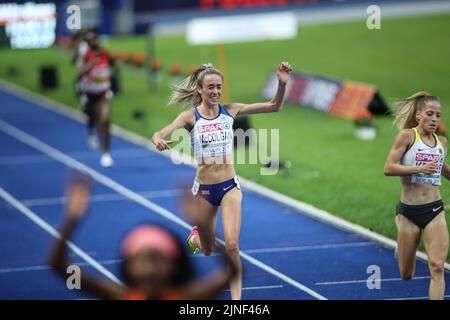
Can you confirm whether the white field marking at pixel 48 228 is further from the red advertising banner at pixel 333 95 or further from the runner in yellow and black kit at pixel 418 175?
the red advertising banner at pixel 333 95

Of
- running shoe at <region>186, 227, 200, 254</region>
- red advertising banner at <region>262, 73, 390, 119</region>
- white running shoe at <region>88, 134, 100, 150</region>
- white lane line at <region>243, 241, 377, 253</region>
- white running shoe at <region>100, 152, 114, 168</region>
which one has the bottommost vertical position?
white lane line at <region>243, 241, 377, 253</region>

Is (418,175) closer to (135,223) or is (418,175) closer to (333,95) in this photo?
(135,223)

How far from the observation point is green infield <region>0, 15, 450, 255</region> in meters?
18.9

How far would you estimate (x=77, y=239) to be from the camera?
1616 cm

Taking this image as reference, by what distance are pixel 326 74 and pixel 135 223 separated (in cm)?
1754

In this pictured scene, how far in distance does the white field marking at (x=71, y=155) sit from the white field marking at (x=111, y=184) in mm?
247

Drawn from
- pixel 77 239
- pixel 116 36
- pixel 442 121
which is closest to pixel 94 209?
pixel 77 239

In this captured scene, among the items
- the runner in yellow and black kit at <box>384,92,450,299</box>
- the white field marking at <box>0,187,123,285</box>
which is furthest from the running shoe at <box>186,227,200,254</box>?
the runner in yellow and black kit at <box>384,92,450,299</box>

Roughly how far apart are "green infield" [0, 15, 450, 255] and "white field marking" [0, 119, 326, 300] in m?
2.24

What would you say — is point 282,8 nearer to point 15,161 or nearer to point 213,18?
point 213,18

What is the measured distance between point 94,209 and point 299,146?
6.30 metres

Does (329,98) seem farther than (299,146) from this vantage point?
Yes

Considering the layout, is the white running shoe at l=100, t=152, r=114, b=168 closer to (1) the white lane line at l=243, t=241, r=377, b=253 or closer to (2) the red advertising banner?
(2) the red advertising banner

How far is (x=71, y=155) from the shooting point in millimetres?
23891
